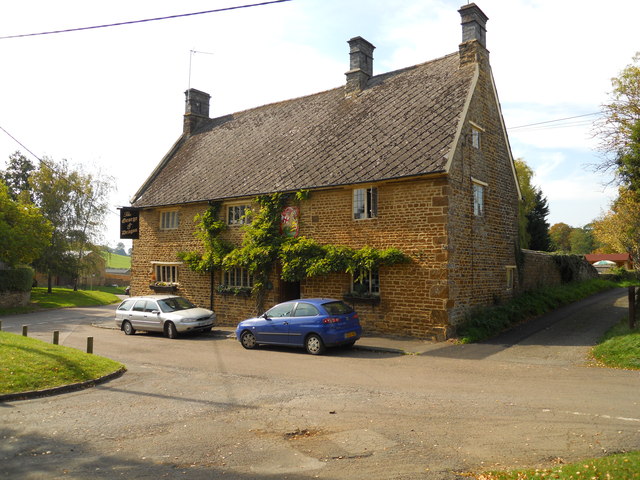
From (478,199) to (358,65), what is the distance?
857cm

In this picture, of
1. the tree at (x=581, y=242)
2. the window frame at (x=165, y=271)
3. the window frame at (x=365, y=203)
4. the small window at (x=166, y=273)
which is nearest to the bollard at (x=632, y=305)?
the window frame at (x=365, y=203)

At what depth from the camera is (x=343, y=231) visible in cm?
1747

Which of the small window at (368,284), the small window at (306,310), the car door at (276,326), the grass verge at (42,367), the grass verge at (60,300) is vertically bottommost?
the grass verge at (60,300)

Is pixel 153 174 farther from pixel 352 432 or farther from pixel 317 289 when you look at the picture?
pixel 352 432

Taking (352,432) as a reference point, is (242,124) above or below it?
above

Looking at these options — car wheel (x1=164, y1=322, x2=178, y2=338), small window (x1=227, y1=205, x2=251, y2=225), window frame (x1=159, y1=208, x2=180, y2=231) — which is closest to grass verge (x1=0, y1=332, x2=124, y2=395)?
car wheel (x1=164, y1=322, x2=178, y2=338)

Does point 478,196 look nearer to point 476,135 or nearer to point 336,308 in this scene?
point 476,135

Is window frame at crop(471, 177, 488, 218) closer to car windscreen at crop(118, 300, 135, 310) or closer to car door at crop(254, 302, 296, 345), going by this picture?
car door at crop(254, 302, 296, 345)

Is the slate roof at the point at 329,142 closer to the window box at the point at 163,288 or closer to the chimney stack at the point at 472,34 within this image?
the chimney stack at the point at 472,34

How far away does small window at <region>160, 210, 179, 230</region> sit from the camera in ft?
77.9

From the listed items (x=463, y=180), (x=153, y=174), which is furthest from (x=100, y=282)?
(x=463, y=180)

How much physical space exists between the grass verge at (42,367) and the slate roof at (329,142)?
31.8 feet

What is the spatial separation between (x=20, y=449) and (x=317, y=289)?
1240cm

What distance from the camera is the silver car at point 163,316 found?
18.2m
